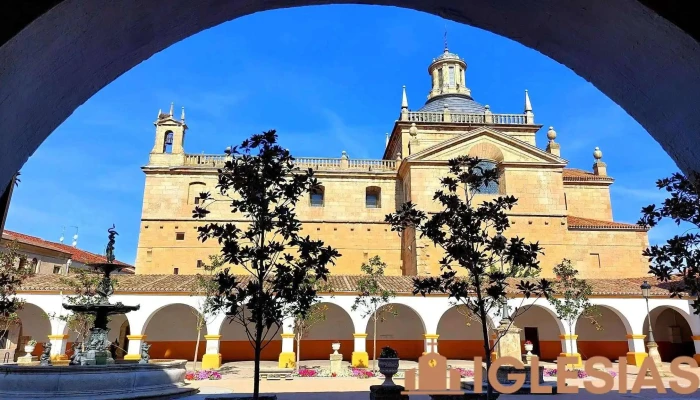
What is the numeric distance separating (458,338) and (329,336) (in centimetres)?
622

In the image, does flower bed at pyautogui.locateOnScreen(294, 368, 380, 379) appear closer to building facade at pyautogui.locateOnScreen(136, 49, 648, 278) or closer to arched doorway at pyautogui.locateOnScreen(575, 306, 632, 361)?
building facade at pyautogui.locateOnScreen(136, 49, 648, 278)

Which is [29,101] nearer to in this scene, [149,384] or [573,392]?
[149,384]

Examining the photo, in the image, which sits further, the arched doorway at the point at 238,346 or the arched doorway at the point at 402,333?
the arched doorway at the point at 402,333

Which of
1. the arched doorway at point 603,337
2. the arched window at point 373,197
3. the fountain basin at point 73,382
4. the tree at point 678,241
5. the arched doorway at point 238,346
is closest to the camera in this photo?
the tree at point 678,241

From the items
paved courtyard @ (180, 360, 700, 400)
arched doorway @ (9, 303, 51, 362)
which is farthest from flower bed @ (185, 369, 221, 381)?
arched doorway @ (9, 303, 51, 362)

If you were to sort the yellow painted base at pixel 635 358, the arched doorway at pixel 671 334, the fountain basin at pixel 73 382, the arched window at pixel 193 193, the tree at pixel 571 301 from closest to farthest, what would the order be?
1. the fountain basin at pixel 73 382
2. the tree at pixel 571 301
3. the yellow painted base at pixel 635 358
4. the arched doorway at pixel 671 334
5. the arched window at pixel 193 193

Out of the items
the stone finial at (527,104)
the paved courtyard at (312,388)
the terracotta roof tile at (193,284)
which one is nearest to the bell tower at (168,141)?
the terracotta roof tile at (193,284)

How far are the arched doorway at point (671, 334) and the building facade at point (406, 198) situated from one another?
14.4 ft

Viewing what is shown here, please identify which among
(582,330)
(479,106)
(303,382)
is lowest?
(303,382)

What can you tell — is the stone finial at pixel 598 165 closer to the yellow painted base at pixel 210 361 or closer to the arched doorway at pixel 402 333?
the arched doorway at pixel 402 333

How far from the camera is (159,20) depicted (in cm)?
174

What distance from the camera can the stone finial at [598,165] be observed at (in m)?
33.5

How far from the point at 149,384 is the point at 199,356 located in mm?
12879

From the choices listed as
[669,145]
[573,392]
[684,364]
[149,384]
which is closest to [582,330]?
[684,364]
